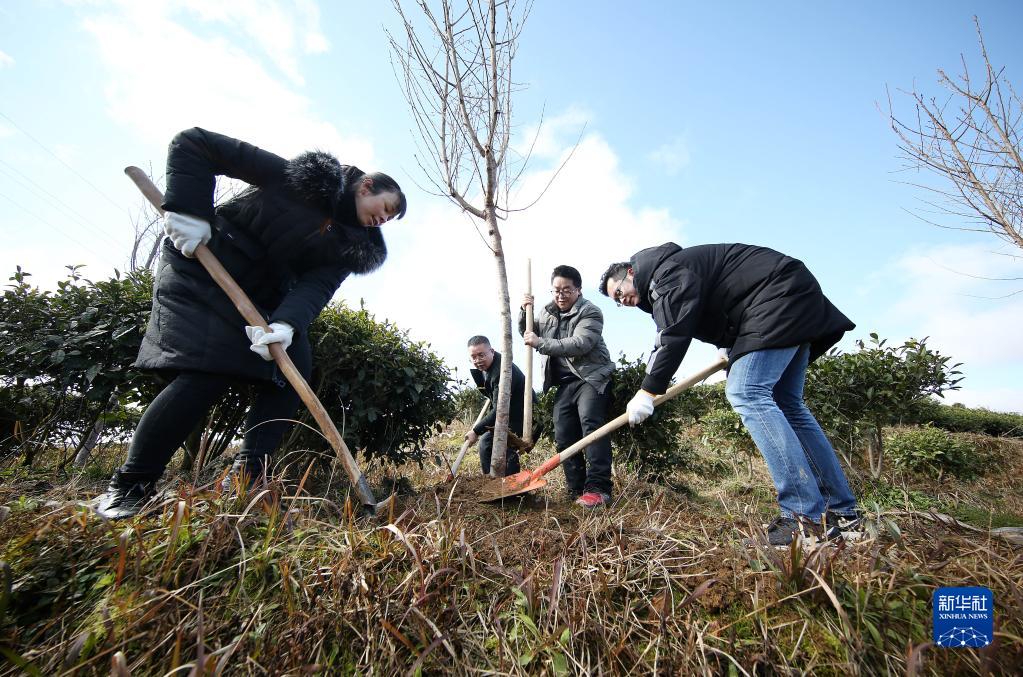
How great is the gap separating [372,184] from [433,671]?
2413 mm

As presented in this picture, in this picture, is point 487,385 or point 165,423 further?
point 487,385

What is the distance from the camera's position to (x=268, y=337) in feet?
7.24

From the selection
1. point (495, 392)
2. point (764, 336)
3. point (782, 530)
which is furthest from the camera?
point (495, 392)

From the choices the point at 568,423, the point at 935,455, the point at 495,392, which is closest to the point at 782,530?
the point at 568,423

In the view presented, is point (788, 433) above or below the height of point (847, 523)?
above

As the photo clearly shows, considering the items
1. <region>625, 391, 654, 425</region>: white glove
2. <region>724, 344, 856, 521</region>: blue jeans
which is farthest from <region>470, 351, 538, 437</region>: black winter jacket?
<region>724, 344, 856, 521</region>: blue jeans

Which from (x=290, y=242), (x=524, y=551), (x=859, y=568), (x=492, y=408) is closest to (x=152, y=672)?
(x=524, y=551)

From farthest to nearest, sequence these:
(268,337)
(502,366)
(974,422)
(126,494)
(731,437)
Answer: (974,422), (731,437), (502,366), (268,337), (126,494)

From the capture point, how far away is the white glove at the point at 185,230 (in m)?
2.23

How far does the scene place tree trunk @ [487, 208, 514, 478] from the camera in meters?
3.53

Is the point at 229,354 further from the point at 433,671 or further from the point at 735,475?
the point at 735,475

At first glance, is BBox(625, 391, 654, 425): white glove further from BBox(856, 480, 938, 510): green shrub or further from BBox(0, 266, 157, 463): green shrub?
BBox(0, 266, 157, 463): green shrub

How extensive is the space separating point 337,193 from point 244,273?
68 cm

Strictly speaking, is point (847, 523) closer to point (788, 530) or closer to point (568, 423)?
point (788, 530)
